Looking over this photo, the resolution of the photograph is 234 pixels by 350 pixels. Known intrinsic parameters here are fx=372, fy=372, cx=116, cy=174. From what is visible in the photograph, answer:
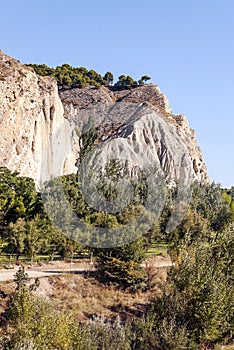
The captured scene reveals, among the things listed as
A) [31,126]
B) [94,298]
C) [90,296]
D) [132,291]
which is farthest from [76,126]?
[94,298]

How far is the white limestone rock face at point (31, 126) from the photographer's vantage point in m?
50.8

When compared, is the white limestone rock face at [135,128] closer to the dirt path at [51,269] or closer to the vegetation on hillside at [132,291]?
the dirt path at [51,269]

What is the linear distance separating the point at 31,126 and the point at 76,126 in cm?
2774

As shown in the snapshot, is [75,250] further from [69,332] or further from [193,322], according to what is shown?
[69,332]

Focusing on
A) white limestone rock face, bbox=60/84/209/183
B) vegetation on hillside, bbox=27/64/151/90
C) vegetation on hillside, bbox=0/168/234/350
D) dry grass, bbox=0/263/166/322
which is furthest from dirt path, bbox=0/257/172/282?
vegetation on hillside, bbox=27/64/151/90

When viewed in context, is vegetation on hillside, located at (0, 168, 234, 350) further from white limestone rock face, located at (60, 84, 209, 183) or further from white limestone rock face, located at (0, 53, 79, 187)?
white limestone rock face, located at (60, 84, 209, 183)

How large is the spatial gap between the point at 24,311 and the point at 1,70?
4522 centimetres

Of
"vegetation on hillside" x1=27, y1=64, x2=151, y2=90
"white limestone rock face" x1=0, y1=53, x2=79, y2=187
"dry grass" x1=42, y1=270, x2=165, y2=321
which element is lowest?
"dry grass" x1=42, y1=270, x2=165, y2=321

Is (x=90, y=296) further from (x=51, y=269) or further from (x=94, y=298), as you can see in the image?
(x=51, y=269)

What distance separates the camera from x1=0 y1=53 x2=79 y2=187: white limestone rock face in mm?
50812

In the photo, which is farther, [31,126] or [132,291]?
[31,126]

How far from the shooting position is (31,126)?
184ft

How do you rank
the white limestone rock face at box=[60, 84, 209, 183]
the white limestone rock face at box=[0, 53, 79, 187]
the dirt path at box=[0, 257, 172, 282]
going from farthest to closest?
the white limestone rock face at box=[60, 84, 209, 183], the white limestone rock face at box=[0, 53, 79, 187], the dirt path at box=[0, 257, 172, 282]

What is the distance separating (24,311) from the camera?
15.5 metres
